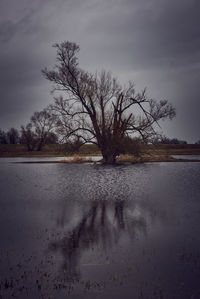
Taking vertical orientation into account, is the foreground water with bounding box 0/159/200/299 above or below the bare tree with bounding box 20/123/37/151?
below

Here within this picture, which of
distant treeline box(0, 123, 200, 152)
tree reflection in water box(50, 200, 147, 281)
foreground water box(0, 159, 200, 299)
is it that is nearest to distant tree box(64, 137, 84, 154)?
distant treeline box(0, 123, 200, 152)

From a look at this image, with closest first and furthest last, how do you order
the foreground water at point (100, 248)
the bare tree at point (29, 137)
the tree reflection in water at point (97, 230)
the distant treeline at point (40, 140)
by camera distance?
1. the foreground water at point (100, 248)
2. the tree reflection in water at point (97, 230)
3. the distant treeline at point (40, 140)
4. the bare tree at point (29, 137)

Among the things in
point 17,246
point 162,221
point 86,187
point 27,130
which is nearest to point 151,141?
point 86,187

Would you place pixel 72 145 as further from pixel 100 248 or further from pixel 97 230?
pixel 100 248

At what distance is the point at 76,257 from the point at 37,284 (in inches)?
51.3

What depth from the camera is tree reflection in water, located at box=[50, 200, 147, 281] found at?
6.18 metres

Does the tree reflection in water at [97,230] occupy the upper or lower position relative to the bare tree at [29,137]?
lower

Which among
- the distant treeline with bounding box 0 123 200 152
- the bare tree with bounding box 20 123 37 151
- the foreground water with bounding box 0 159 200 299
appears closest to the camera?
the foreground water with bounding box 0 159 200 299

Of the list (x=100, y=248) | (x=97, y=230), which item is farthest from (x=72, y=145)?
(x=100, y=248)

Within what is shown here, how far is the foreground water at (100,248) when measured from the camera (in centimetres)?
491

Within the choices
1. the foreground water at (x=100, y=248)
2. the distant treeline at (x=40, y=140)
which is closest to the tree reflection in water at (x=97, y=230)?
the foreground water at (x=100, y=248)

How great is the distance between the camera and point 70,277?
207 inches

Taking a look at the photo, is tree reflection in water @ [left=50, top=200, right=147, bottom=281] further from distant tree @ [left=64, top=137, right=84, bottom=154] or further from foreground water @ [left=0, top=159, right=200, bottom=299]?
distant tree @ [left=64, top=137, right=84, bottom=154]

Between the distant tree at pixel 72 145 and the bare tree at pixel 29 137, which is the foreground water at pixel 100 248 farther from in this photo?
the bare tree at pixel 29 137
